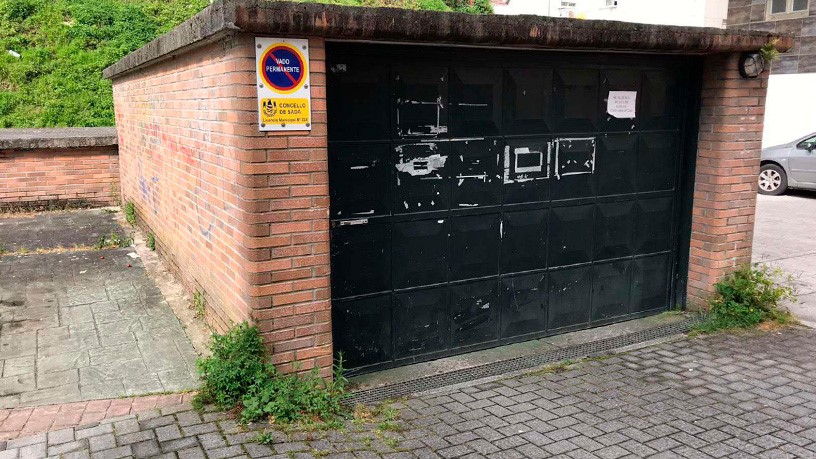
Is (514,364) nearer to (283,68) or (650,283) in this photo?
(650,283)

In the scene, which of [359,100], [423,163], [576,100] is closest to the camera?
[359,100]

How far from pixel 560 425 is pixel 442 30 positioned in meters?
→ 2.63

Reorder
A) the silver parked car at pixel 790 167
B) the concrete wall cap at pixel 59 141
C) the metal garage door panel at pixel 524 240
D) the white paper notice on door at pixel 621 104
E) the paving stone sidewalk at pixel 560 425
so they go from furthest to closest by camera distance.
→ the silver parked car at pixel 790 167 < the concrete wall cap at pixel 59 141 < the white paper notice on door at pixel 621 104 < the metal garage door panel at pixel 524 240 < the paving stone sidewalk at pixel 560 425

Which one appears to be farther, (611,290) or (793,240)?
(793,240)

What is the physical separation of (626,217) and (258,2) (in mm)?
3700

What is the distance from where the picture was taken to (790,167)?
46.0 ft

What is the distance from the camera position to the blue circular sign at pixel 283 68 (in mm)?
3957

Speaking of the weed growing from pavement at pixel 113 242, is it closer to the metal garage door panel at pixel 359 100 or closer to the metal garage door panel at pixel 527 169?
the metal garage door panel at pixel 359 100

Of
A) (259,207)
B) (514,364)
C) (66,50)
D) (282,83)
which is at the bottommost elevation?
(514,364)

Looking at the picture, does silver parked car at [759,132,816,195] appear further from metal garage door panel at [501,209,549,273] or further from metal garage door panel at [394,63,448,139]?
metal garage door panel at [394,63,448,139]

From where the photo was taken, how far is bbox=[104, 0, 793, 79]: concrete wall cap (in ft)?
12.6

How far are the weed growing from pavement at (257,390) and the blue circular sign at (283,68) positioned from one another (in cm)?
151

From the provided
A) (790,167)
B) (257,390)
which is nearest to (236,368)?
(257,390)

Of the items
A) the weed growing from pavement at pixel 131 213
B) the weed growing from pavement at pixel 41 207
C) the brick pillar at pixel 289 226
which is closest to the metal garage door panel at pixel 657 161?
the brick pillar at pixel 289 226
